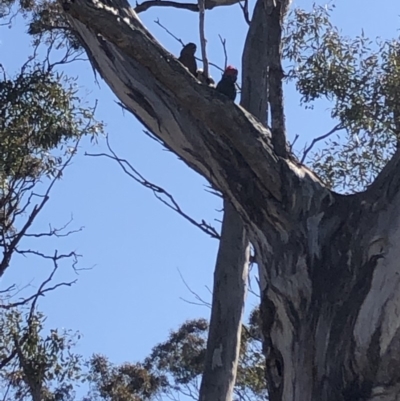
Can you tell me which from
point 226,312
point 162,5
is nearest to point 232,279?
point 226,312

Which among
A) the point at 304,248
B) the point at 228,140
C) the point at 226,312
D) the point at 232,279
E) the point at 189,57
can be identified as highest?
the point at 189,57

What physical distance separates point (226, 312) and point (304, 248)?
6.25 ft

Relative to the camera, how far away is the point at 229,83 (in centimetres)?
474

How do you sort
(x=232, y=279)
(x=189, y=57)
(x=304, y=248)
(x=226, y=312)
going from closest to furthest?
(x=304, y=248), (x=189, y=57), (x=226, y=312), (x=232, y=279)

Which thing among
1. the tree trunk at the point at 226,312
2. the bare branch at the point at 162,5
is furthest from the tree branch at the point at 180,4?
the tree trunk at the point at 226,312

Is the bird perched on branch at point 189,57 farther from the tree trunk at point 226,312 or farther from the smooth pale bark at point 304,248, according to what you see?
the smooth pale bark at point 304,248

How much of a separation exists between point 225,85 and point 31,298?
16.0 ft

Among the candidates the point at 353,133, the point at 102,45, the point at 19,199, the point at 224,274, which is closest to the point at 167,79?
the point at 102,45

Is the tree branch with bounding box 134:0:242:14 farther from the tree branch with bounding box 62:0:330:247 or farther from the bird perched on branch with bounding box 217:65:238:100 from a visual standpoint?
the tree branch with bounding box 62:0:330:247

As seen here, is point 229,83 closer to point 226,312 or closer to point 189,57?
point 189,57

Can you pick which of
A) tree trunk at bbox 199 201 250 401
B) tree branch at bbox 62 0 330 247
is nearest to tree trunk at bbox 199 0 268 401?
tree trunk at bbox 199 201 250 401

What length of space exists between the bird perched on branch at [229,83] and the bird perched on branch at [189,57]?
0.18 meters

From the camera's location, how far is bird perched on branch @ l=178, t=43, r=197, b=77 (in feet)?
16.7

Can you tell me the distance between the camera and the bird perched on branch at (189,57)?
16.7ft
